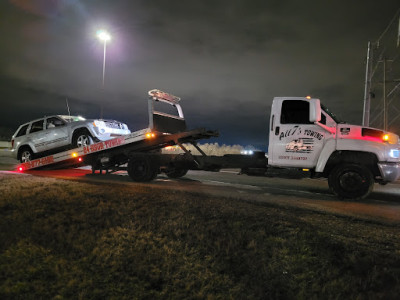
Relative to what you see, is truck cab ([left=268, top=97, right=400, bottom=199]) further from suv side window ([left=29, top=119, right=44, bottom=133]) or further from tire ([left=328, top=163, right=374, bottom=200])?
suv side window ([left=29, top=119, right=44, bottom=133])

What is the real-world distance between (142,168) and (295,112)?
5104 mm

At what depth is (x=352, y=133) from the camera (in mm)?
6754

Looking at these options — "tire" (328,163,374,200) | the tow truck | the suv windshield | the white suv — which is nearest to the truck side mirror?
the tow truck

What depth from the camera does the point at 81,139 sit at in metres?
10.3

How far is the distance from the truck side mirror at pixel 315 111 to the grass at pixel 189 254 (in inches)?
99.7

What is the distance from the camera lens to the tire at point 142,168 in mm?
9258

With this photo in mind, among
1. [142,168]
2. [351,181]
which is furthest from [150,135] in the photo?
[351,181]

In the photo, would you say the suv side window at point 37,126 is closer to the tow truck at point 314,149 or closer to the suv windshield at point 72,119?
the suv windshield at point 72,119

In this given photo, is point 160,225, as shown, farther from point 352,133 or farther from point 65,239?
point 352,133

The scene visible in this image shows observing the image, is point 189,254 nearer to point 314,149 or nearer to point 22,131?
point 314,149

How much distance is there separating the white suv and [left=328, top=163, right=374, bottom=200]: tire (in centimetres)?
762

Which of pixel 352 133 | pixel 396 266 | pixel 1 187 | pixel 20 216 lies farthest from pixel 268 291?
pixel 1 187

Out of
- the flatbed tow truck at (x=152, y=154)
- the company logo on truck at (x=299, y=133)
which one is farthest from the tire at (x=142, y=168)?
the company logo on truck at (x=299, y=133)

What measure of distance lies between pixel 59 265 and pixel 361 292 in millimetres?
3045
